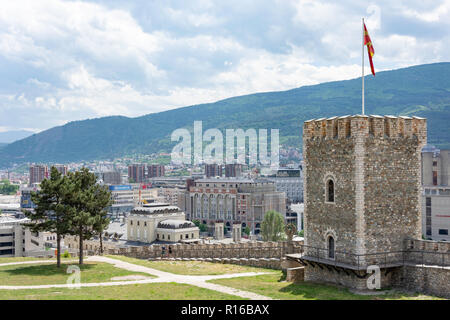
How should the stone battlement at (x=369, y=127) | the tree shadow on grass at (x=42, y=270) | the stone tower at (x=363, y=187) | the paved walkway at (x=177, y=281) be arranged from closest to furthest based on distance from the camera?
the paved walkway at (x=177, y=281), the stone tower at (x=363, y=187), the stone battlement at (x=369, y=127), the tree shadow on grass at (x=42, y=270)

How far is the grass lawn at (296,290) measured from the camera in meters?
23.8

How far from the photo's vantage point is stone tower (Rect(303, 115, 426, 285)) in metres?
25.2

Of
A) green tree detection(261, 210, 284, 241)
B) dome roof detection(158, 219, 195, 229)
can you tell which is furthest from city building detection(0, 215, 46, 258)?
green tree detection(261, 210, 284, 241)

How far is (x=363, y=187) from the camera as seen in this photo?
82.3 feet

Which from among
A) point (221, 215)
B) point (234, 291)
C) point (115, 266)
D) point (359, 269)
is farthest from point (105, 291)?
point (221, 215)

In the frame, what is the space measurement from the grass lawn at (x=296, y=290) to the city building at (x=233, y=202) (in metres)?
132

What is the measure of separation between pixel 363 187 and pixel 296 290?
19.0ft

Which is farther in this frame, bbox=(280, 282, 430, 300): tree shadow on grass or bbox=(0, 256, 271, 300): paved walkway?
bbox=(0, 256, 271, 300): paved walkway

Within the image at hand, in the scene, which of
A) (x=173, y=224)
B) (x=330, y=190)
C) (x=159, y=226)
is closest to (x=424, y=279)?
(x=330, y=190)

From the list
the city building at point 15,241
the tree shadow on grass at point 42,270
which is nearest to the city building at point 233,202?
the city building at point 15,241

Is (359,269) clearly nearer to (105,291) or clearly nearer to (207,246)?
(105,291)

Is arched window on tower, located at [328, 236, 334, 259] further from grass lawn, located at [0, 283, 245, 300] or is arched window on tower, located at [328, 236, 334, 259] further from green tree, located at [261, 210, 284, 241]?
green tree, located at [261, 210, 284, 241]

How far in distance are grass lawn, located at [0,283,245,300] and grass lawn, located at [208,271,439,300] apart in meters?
2.15

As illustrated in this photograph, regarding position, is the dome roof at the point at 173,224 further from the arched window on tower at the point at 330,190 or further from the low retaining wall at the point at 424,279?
the low retaining wall at the point at 424,279
